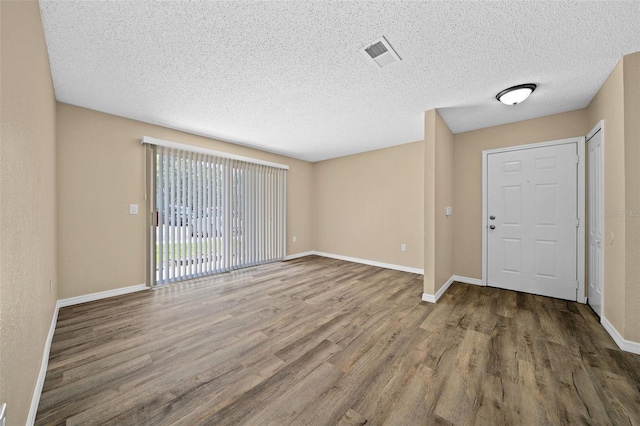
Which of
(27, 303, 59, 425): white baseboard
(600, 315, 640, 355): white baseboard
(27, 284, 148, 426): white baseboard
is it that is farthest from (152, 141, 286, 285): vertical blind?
(600, 315, 640, 355): white baseboard

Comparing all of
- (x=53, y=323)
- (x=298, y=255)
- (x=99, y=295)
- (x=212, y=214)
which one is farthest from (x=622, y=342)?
(x=99, y=295)

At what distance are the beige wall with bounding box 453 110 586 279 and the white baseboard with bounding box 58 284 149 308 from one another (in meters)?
5.05

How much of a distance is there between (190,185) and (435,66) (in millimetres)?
3769

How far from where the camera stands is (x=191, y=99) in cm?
273

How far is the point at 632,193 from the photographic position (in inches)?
77.0

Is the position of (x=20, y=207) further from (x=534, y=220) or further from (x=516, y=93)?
(x=534, y=220)

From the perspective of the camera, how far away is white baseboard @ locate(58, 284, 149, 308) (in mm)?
2799

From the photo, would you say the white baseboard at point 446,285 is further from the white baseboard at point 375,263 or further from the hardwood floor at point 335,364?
the white baseboard at point 375,263

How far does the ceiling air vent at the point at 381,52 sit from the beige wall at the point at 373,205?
268cm

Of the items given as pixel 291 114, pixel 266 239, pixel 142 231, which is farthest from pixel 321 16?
pixel 266 239

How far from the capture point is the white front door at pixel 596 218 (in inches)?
96.0

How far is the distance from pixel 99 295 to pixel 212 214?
1.82 m

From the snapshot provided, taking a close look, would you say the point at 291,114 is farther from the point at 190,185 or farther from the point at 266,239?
the point at 266,239

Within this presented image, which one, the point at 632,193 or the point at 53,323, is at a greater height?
the point at 632,193
